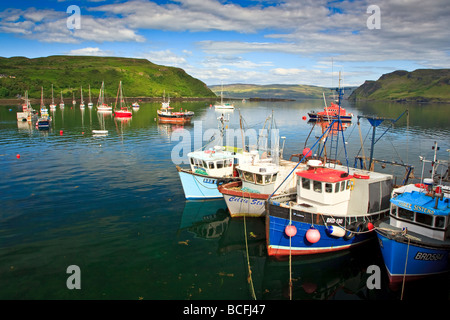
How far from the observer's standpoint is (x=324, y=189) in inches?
807

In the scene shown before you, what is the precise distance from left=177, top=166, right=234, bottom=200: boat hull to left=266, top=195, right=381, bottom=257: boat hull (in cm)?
1077

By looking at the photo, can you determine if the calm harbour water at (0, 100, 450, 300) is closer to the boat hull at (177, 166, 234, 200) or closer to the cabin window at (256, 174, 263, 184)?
the boat hull at (177, 166, 234, 200)

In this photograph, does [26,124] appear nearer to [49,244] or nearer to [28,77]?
[49,244]

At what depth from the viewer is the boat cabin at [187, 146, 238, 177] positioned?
29891mm

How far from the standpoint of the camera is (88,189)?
32.2 metres

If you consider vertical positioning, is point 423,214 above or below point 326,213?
above

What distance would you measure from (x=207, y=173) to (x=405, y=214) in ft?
57.3

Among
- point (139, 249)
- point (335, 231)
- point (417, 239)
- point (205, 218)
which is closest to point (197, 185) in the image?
point (205, 218)

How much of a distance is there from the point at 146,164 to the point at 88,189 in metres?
12.7

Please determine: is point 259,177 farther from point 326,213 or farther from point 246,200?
point 326,213

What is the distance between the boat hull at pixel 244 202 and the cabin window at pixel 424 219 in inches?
410

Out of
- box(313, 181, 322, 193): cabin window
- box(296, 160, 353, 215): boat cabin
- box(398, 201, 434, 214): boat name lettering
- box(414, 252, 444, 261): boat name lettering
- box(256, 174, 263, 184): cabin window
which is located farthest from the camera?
box(256, 174, 263, 184): cabin window

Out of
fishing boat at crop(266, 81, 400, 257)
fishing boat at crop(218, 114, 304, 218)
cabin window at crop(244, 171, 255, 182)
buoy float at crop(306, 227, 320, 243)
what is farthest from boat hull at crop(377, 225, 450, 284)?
cabin window at crop(244, 171, 255, 182)

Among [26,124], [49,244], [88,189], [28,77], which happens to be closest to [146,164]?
[88,189]
